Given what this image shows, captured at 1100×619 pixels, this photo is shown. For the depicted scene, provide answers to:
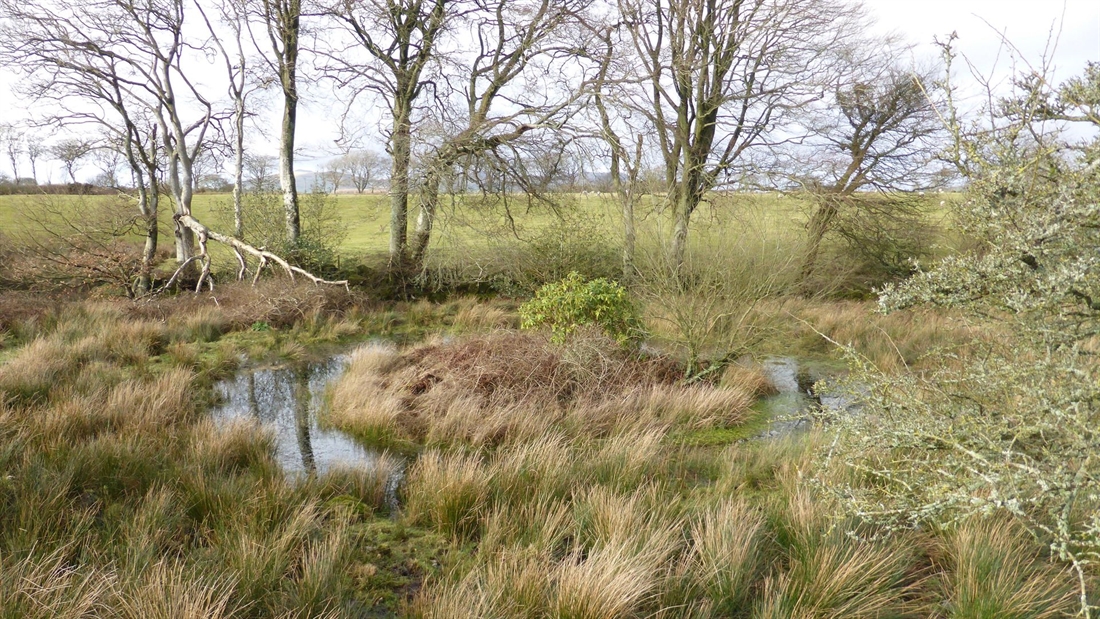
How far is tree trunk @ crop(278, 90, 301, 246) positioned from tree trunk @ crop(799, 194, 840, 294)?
36.1ft

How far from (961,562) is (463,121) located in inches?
501

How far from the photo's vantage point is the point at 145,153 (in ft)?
52.4

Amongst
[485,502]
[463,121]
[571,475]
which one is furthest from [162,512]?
[463,121]

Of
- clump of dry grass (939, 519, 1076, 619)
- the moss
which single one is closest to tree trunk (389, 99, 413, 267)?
the moss

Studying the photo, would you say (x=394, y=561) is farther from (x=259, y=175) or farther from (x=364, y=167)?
(x=259, y=175)

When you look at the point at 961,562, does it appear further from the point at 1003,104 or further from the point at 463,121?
the point at 463,121

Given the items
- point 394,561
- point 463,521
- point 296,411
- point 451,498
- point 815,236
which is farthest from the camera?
point 815,236

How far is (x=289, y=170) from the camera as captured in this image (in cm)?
1526

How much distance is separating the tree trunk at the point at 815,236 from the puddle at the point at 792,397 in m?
1.45

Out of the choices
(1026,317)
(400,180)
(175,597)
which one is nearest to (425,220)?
(400,180)

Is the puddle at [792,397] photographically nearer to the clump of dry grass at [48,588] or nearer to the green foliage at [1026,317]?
the green foliage at [1026,317]

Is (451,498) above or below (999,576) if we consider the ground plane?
below

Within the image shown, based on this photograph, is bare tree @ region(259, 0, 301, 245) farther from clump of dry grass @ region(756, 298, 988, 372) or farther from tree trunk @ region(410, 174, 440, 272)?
clump of dry grass @ region(756, 298, 988, 372)

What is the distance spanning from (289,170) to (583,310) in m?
9.31
